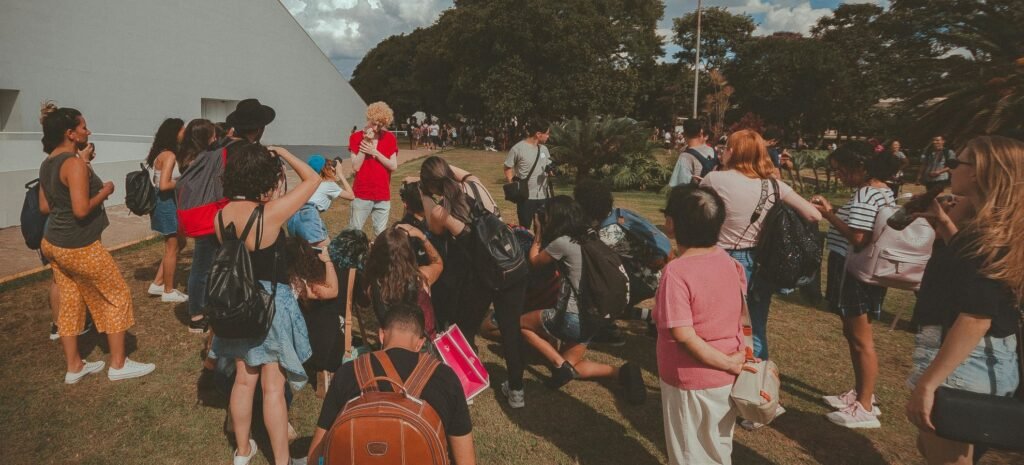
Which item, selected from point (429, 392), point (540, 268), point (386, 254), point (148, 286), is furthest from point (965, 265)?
point (148, 286)

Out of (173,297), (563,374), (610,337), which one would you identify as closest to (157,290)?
(173,297)

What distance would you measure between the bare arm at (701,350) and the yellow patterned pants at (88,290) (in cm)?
396

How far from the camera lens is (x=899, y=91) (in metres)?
13.9

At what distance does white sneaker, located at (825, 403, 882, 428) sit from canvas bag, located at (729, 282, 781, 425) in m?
1.88

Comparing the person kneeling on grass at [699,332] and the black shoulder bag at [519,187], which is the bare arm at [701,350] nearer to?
the person kneeling on grass at [699,332]

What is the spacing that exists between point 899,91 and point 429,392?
15.8 m

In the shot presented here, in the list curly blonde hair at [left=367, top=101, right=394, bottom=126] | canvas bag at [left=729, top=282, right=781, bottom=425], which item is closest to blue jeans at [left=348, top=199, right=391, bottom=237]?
curly blonde hair at [left=367, top=101, right=394, bottom=126]

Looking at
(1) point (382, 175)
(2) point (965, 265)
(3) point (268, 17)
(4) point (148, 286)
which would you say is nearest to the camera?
(2) point (965, 265)

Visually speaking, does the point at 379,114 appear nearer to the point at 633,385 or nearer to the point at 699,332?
the point at 633,385

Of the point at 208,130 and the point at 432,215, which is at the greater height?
the point at 208,130

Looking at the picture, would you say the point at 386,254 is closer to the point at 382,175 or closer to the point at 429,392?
the point at 429,392

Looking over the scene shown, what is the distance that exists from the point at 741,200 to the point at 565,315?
1.39 m

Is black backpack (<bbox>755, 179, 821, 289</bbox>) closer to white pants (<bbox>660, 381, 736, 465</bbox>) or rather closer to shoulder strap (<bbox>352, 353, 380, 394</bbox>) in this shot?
white pants (<bbox>660, 381, 736, 465</bbox>)

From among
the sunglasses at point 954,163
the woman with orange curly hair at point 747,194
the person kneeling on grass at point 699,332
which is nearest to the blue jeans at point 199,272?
the person kneeling on grass at point 699,332
